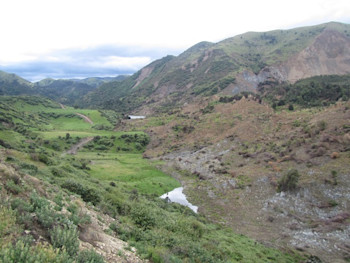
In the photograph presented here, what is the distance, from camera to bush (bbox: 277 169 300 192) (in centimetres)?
3288

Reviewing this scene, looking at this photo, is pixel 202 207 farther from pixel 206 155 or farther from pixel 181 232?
pixel 206 155

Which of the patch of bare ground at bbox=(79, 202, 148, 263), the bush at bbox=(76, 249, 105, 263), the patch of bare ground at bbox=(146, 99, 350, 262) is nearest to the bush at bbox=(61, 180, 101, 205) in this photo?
the patch of bare ground at bbox=(79, 202, 148, 263)

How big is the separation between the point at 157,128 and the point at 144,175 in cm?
4073

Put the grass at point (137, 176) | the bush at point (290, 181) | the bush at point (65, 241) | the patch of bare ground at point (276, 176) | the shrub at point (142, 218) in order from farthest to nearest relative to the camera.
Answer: the grass at point (137, 176)
the bush at point (290, 181)
the patch of bare ground at point (276, 176)
the shrub at point (142, 218)
the bush at point (65, 241)

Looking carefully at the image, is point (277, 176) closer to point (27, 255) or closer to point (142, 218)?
point (142, 218)

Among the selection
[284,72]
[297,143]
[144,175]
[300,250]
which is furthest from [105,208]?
[284,72]

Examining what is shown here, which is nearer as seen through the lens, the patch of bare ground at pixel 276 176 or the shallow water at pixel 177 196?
the patch of bare ground at pixel 276 176

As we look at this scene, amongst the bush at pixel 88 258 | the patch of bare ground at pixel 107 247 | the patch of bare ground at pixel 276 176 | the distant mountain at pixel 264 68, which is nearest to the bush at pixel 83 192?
the patch of bare ground at pixel 107 247

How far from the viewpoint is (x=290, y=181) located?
109 feet

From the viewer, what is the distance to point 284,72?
531 ft

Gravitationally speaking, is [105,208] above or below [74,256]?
below

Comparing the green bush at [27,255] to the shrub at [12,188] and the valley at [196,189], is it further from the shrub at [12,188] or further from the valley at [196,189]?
the shrub at [12,188]

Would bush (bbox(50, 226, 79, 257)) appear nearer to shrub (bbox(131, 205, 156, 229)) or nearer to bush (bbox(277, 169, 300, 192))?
shrub (bbox(131, 205, 156, 229))

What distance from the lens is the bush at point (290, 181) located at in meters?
32.9
